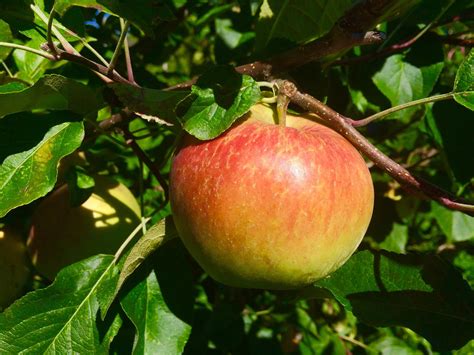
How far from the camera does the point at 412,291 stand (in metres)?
1.12

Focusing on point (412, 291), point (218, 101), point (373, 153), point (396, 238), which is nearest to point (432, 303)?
point (412, 291)

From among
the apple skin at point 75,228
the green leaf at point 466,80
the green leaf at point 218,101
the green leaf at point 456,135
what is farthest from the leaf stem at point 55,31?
the green leaf at point 456,135

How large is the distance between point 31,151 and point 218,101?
1.13ft

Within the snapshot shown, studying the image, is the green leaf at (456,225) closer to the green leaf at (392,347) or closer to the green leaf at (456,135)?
the green leaf at (392,347)

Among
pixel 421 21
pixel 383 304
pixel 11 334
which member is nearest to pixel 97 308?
pixel 11 334

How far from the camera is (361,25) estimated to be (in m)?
0.92

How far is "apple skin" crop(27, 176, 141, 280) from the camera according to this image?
1306 millimetres

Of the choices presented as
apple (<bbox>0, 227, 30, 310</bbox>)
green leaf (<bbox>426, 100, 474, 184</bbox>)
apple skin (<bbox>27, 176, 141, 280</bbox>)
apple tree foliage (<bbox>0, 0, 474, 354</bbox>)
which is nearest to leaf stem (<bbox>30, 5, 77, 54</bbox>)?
apple tree foliage (<bbox>0, 0, 474, 354</bbox>)

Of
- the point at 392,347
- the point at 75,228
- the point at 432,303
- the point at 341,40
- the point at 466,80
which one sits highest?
the point at 341,40

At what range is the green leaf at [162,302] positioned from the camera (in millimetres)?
1137

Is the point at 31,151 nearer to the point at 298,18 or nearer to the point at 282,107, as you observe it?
the point at 282,107

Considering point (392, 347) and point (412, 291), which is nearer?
point (412, 291)

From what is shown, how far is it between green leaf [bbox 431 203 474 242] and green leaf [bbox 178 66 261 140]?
4.06 ft

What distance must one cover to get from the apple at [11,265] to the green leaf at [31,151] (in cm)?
45
